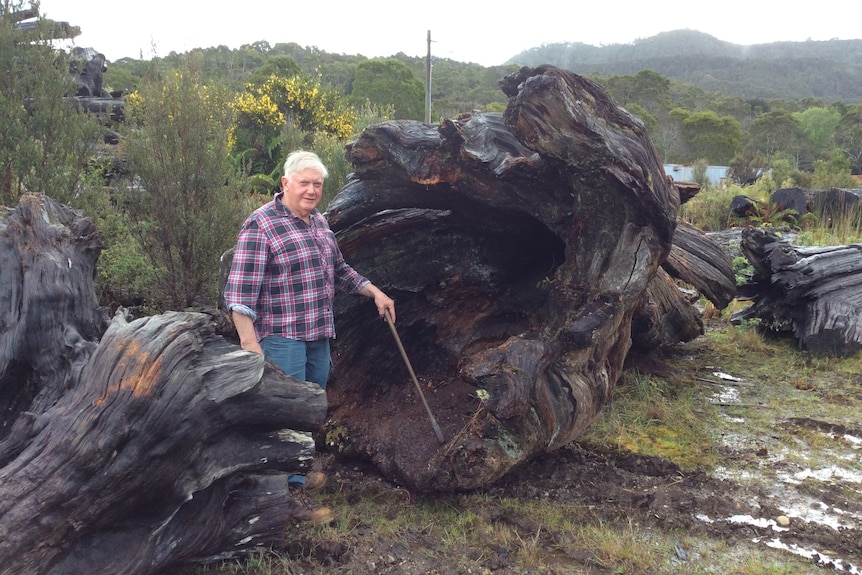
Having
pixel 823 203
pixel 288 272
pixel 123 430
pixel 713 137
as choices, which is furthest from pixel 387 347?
pixel 713 137

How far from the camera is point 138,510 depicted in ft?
8.28

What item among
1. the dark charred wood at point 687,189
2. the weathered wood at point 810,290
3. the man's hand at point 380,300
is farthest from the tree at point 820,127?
the man's hand at point 380,300

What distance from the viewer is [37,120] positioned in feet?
17.5

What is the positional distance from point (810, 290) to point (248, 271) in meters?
5.33

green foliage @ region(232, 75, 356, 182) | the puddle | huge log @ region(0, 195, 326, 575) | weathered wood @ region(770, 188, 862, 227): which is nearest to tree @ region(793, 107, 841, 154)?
weathered wood @ region(770, 188, 862, 227)

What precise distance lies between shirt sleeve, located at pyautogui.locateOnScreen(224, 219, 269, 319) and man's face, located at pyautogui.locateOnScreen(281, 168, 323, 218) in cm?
27

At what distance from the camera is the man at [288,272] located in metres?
3.21

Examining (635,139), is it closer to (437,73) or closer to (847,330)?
(847,330)

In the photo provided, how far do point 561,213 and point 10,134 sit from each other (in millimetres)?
4321

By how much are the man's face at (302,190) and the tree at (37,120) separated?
10.1ft

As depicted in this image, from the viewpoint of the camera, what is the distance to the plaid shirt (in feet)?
10.5

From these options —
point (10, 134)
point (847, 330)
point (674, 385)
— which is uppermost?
point (10, 134)

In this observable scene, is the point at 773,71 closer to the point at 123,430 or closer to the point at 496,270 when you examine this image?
the point at 496,270

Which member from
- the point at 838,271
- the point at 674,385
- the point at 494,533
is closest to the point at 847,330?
the point at 838,271
